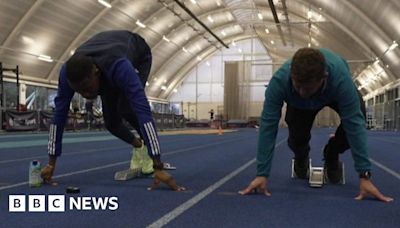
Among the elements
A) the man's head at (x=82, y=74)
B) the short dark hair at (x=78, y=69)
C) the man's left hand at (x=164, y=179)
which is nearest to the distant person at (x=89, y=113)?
the man's left hand at (x=164, y=179)

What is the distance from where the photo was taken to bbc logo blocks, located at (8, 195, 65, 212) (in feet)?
10.5

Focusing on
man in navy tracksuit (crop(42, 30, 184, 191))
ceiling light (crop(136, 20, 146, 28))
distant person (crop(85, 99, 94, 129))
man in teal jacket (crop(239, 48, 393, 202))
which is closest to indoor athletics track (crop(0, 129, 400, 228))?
man in teal jacket (crop(239, 48, 393, 202))

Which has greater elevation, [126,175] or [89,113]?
[89,113]

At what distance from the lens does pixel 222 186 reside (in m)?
4.41

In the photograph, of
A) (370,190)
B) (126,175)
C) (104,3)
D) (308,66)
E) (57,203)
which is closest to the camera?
(308,66)

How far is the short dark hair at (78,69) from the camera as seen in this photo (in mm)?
3420

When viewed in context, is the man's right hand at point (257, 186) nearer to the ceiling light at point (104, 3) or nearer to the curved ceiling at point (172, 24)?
the curved ceiling at point (172, 24)

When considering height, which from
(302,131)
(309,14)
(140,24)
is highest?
(309,14)

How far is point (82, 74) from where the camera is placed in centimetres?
345

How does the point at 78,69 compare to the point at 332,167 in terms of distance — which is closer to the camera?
the point at 78,69

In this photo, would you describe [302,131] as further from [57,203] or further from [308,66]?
[57,203]

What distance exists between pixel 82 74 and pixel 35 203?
0.98m

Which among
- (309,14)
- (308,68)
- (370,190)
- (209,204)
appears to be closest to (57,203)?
(209,204)

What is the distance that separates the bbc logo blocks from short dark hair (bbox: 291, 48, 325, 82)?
5.92ft
